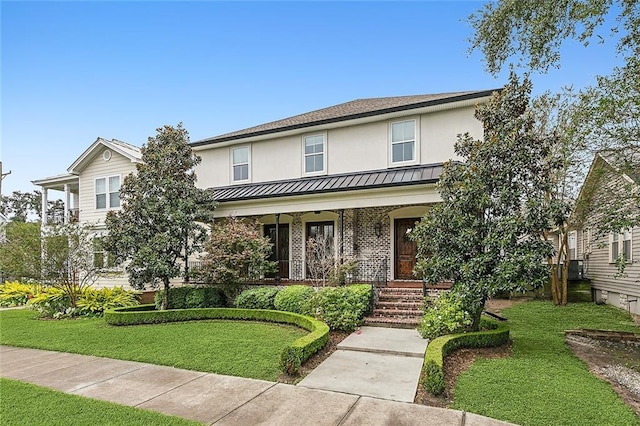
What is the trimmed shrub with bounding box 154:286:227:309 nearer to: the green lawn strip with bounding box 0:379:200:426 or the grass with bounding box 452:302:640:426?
the green lawn strip with bounding box 0:379:200:426

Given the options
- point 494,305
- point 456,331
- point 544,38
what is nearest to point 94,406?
point 456,331

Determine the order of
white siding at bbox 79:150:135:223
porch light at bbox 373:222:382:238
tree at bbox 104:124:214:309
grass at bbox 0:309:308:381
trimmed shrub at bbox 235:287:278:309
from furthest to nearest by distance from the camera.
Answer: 1. white siding at bbox 79:150:135:223
2. porch light at bbox 373:222:382:238
3. tree at bbox 104:124:214:309
4. trimmed shrub at bbox 235:287:278:309
5. grass at bbox 0:309:308:381

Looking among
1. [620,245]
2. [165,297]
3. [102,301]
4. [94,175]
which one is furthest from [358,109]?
[94,175]

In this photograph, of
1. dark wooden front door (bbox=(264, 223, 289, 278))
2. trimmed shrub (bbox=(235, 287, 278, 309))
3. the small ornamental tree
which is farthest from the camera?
dark wooden front door (bbox=(264, 223, 289, 278))

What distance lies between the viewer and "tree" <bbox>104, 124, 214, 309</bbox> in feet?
39.1

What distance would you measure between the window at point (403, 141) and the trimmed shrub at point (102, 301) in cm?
1091

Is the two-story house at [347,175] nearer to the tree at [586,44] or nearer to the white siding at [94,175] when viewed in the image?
the white siding at [94,175]

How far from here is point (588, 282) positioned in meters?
15.7

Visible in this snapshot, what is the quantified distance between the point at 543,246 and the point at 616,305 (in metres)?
9.36

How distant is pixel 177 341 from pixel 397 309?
18.8 feet

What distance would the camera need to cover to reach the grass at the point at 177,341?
6.83 metres

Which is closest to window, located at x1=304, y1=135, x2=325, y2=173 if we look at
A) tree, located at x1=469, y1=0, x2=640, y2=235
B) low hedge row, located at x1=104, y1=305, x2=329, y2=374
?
low hedge row, located at x1=104, y1=305, x2=329, y2=374

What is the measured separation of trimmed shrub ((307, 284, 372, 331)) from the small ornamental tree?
3.28m

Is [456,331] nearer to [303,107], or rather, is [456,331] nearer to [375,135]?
[375,135]
